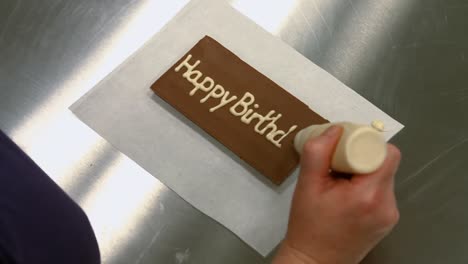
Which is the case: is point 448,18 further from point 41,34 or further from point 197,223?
point 41,34

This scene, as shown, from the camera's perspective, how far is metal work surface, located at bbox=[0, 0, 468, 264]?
646 mm

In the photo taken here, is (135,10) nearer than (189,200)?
No

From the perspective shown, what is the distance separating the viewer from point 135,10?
771 mm

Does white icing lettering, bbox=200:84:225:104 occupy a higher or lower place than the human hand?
higher

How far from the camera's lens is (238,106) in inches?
27.3

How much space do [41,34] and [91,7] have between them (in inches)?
3.3

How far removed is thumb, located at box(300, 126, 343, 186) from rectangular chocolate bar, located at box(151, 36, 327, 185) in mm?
143

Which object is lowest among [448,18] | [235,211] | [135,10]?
[235,211]

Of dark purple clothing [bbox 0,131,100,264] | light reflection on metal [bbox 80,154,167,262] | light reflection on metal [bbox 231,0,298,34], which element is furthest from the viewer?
light reflection on metal [bbox 231,0,298,34]

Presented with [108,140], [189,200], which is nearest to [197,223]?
[189,200]

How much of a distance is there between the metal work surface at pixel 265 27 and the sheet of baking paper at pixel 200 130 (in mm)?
15

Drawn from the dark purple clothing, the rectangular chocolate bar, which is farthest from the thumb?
the dark purple clothing

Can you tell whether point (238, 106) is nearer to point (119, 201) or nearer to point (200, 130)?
point (200, 130)

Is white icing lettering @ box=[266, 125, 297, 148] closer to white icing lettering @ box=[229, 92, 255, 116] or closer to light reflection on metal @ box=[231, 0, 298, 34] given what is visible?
white icing lettering @ box=[229, 92, 255, 116]
